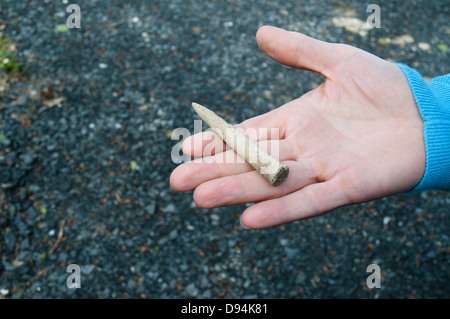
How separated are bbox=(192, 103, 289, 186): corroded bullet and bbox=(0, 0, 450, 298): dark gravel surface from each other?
114 cm

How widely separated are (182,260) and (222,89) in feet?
6.69

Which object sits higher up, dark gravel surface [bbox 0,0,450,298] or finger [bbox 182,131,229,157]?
finger [bbox 182,131,229,157]

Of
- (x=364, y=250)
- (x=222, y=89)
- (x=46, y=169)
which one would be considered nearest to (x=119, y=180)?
(x=46, y=169)

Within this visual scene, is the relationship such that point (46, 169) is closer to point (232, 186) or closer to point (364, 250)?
point (232, 186)

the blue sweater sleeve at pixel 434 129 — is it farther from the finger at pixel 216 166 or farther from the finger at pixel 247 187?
the finger at pixel 216 166

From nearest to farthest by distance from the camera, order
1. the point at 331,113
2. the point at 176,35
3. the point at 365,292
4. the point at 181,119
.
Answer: the point at 331,113
the point at 365,292
the point at 181,119
the point at 176,35

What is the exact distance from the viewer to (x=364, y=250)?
359 cm

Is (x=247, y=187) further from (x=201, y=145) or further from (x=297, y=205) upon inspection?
(x=201, y=145)

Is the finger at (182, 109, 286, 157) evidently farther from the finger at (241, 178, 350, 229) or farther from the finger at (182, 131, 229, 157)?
the finger at (241, 178, 350, 229)

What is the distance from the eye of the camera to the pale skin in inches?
98.8

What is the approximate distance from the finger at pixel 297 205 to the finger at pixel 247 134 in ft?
1.90

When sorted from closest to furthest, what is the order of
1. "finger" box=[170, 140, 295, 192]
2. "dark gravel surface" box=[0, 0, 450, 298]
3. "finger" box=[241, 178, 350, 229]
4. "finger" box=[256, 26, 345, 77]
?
"finger" box=[241, 178, 350, 229] < "finger" box=[170, 140, 295, 192] < "finger" box=[256, 26, 345, 77] < "dark gravel surface" box=[0, 0, 450, 298]

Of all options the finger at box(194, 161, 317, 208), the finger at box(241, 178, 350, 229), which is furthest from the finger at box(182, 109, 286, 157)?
the finger at box(241, 178, 350, 229)

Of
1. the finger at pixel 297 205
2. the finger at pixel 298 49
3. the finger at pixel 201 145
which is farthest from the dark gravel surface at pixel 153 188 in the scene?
the finger at pixel 298 49
